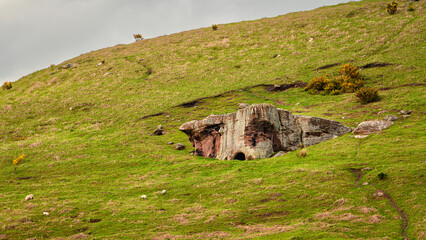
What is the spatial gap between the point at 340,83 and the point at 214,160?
30.4 meters

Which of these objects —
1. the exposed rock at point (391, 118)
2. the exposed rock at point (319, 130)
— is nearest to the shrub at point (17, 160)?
the exposed rock at point (319, 130)

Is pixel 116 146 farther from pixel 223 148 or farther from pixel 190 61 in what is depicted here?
pixel 190 61

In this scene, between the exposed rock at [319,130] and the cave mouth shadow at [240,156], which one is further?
the cave mouth shadow at [240,156]

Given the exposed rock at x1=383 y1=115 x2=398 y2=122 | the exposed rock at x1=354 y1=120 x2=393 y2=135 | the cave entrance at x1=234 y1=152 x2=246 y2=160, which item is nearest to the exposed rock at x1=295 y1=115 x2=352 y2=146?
the exposed rock at x1=354 y1=120 x2=393 y2=135

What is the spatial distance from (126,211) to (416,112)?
A: 33811 mm

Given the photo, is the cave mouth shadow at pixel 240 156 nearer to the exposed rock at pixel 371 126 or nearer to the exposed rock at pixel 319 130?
Answer: the exposed rock at pixel 319 130

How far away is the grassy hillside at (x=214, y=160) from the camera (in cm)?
2281

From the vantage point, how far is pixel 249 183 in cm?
2969

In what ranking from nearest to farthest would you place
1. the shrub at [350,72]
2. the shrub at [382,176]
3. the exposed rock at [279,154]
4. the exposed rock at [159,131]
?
the shrub at [382,176] < the exposed rock at [279,154] < the exposed rock at [159,131] < the shrub at [350,72]

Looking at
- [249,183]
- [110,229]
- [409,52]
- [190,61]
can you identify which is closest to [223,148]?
[249,183]

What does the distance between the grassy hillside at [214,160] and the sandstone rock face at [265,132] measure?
91.3 inches

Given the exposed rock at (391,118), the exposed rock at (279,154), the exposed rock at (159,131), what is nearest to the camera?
the exposed rock at (279,154)

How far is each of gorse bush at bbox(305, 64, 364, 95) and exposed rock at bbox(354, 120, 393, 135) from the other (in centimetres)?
Result: 1869

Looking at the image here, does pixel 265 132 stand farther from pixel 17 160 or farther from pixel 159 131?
pixel 17 160
